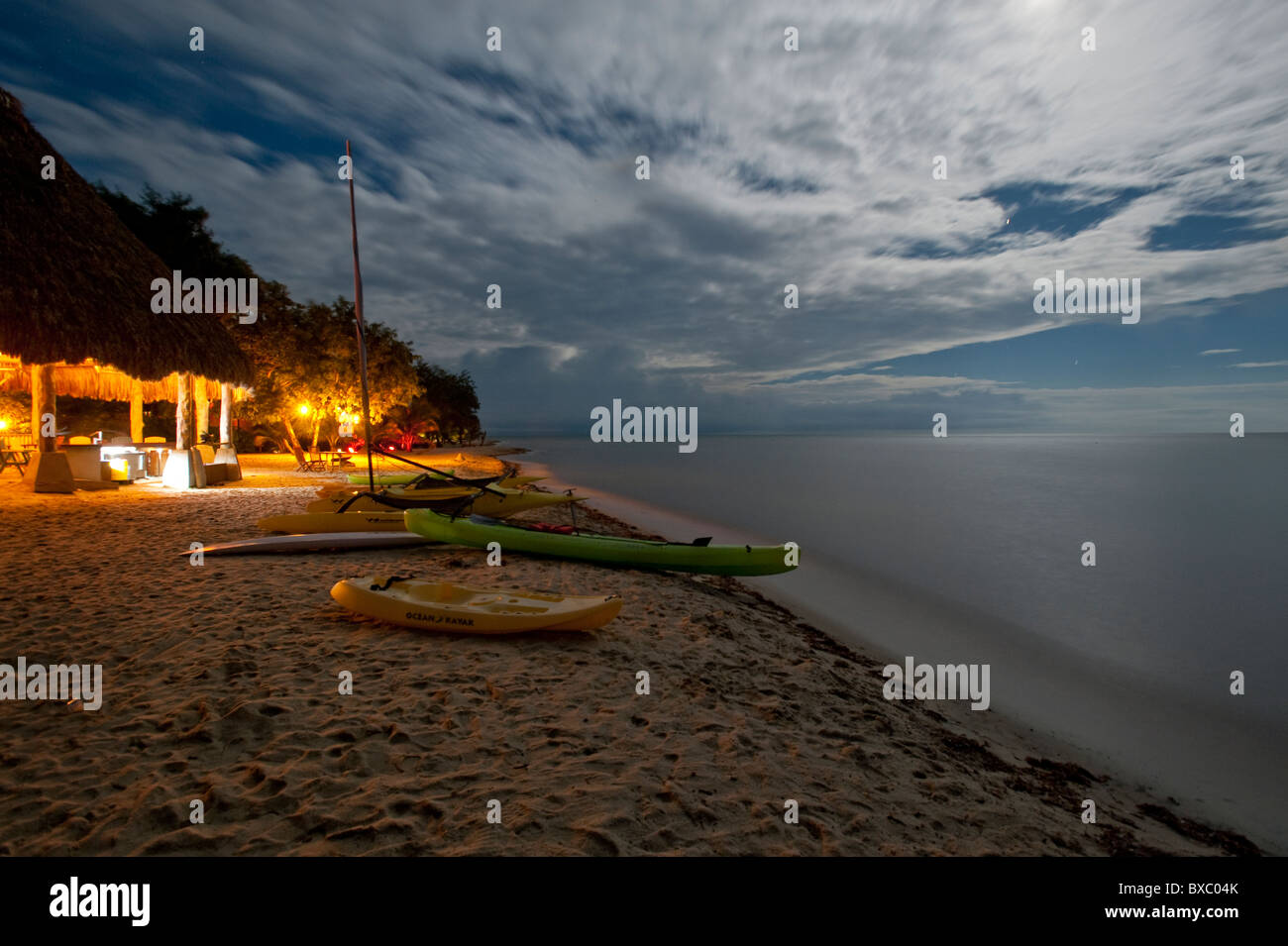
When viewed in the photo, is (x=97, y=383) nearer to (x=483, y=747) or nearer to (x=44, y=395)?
(x=44, y=395)

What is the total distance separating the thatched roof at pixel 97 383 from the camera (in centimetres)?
1326

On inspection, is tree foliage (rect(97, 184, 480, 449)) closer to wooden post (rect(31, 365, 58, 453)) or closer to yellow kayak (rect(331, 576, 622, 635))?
wooden post (rect(31, 365, 58, 453))

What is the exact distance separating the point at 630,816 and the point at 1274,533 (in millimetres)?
19052

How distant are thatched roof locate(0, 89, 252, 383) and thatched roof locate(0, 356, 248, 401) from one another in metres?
2.71

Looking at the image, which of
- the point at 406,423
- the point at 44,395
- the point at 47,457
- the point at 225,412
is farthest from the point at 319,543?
the point at 406,423

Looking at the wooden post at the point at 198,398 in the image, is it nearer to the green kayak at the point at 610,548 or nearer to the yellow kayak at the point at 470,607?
the green kayak at the point at 610,548

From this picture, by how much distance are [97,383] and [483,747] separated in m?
17.7

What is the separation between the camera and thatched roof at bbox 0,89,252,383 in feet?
27.1

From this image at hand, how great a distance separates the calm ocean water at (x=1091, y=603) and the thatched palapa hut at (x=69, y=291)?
412 inches

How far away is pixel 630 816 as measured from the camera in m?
2.20

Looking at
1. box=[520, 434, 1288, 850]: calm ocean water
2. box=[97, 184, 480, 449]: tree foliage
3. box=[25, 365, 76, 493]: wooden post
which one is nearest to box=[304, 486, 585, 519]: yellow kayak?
box=[520, 434, 1288, 850]: calm ocean water

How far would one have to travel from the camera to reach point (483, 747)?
2.64 meters
